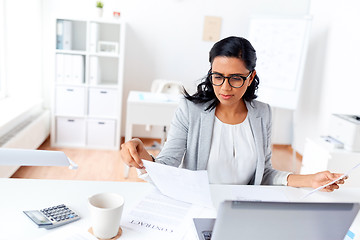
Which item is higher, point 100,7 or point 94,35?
point 100,7

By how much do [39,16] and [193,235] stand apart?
12.1 feet

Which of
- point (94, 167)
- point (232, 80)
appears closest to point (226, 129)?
point (232, 80)

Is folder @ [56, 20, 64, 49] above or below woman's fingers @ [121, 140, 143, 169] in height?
above

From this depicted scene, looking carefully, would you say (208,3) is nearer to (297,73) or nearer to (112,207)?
(297,73)

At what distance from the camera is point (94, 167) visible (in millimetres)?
3568

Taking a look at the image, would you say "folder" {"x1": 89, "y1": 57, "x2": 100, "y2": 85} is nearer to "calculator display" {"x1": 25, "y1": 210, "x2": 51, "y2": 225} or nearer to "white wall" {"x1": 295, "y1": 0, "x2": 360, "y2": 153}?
"white wall" {"x1": 295, "y1": 0, "x2": 360, "y2": 153}

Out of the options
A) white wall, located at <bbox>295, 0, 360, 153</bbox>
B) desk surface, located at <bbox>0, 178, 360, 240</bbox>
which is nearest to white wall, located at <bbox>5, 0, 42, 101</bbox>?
desk surface, located at <bbox>0, 178, 360, 240</bbox>

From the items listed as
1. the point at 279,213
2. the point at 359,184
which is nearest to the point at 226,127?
the point at 279,213

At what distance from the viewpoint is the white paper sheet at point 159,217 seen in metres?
1.03

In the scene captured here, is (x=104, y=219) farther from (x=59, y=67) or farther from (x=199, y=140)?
(x=59, y=67)

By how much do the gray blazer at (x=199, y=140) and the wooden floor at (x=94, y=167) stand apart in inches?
74.1

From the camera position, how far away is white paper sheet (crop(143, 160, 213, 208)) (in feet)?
3.60

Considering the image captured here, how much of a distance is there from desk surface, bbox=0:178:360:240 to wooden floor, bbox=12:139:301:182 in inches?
78.9

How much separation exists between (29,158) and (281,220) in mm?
664
